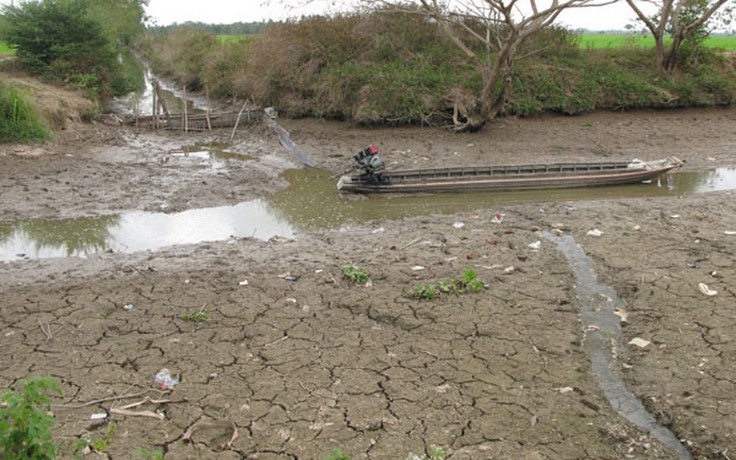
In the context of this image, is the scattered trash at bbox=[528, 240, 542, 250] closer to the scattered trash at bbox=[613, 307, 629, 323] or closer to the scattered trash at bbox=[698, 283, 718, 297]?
the scattered trash at bbox=[613, 307, 629, 323]

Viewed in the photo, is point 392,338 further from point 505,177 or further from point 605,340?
point 505,177

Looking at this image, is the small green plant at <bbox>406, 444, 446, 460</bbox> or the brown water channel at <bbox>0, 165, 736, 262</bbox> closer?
the small green plant at <bbox>406, 444, 446, 460</bbox>

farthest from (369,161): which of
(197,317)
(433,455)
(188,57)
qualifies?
(188,57)

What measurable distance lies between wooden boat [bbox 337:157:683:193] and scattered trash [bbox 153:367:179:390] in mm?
6707

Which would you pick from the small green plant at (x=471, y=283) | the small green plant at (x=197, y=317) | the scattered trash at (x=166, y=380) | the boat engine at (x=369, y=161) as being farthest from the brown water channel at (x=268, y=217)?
the scattered trash at (x=166, y=380)

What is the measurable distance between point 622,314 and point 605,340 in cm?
59

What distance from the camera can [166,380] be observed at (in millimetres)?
4508

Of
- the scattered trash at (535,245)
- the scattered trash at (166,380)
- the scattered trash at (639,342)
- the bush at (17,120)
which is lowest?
the scattered trash at (166,380)

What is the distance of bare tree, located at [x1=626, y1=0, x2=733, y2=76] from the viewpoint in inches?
699

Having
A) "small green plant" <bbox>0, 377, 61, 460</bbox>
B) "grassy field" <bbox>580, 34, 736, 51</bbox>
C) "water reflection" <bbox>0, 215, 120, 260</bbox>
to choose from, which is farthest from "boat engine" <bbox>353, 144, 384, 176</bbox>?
"grassy field" <bbox>580, 34, 736, 51</bbox>

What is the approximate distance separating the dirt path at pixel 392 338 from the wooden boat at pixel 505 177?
169 cm

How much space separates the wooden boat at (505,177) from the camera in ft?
35.9

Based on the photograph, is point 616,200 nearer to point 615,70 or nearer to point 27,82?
point 615,70

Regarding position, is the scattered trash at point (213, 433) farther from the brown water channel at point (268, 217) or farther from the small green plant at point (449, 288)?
the brown water channel at point (268, 217)
